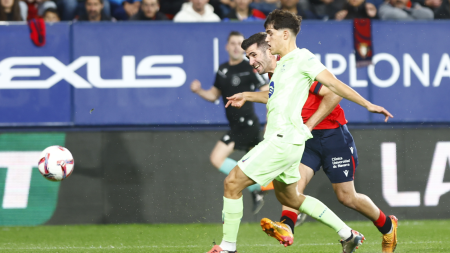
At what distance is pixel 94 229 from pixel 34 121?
1.67 meters

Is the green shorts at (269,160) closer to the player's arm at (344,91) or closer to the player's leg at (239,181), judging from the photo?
the player's leg at (239,181)

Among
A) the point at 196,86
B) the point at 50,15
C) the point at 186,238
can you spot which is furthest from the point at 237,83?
the point at 50,15

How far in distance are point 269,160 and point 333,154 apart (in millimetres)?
1164

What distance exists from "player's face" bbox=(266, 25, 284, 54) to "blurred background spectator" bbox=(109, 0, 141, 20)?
191 inches

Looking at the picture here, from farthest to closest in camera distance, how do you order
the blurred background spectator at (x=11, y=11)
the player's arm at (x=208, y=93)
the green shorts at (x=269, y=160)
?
1. the blurred background spectator at (x=11, y=11)
2. the player's arm at (x=208, y=93)
3. the green shorts at (x=269, y=160)

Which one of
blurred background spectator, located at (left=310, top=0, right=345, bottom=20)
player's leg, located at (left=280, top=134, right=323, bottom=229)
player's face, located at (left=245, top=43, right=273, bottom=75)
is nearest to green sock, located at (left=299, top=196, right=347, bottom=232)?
player's leg, located at (left=280, top=134, right=323, bottom=229)

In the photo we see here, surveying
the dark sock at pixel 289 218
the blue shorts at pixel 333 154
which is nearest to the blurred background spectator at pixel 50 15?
the blue shorts at pixel 333 154

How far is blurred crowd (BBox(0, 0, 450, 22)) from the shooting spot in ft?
30.5

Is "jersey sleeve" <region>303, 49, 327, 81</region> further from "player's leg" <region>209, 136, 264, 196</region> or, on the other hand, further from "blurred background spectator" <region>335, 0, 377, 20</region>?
"blurred background spectator" <region>335, 0, 377, 20</region>

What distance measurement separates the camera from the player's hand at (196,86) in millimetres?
8523

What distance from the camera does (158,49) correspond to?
347 inches

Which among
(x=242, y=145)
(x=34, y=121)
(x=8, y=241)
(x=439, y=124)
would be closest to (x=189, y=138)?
(x=242, y=145)

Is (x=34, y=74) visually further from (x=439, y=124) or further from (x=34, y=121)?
(x=439, y=124)

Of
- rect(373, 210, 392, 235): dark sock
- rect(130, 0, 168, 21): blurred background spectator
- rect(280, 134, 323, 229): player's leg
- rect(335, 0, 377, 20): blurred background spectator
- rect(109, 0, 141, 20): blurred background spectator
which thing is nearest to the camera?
rect(373, 210, 392, 235): dark sock
